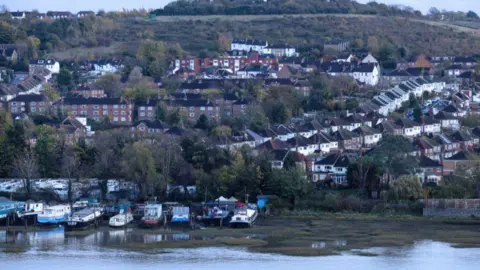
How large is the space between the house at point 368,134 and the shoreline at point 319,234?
6823 mm

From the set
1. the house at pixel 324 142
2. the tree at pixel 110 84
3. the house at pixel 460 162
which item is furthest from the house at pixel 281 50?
the house at pixel 460 162

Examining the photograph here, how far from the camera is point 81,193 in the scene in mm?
23031

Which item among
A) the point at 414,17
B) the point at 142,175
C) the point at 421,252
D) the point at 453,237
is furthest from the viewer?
the point at 414,17

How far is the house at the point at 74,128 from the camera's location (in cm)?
2723

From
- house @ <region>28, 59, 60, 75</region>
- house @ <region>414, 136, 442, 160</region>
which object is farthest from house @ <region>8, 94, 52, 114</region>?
house @ <region>414, 136, 442, 160</region>

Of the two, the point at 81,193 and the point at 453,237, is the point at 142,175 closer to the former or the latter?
the point at 81,193

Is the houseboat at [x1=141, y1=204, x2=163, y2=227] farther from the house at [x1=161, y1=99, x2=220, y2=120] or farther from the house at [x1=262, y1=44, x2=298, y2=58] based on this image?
the house at [x1=262, y1=44, x2=298, y2=58]

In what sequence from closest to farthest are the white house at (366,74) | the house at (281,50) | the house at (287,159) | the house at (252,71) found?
the house at (287,159) → the white house at (366,74) → the house at (252,71) → the house at (281,50)

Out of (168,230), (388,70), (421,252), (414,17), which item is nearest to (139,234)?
(168,230)

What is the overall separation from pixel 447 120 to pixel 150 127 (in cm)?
786

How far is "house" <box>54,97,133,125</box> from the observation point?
104 ft

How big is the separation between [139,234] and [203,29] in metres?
31.1

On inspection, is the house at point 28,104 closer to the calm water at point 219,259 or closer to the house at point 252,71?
the house at point 252,71

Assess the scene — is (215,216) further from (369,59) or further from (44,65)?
(44,65)
